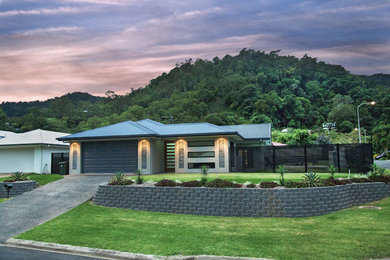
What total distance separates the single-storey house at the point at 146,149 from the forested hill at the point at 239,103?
37158mm

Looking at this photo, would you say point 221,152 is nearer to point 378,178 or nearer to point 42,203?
point 378,178

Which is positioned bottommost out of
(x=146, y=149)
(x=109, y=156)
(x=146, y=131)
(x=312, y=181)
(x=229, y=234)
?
(x=229, y=234)

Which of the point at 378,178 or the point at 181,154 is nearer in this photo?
the point at 378,178

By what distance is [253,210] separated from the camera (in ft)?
37.6

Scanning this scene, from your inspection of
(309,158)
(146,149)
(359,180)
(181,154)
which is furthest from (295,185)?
(146,149)

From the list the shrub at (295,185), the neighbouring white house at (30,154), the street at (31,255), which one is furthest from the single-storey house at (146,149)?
the street at (31,255)

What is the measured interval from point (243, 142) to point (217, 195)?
1624 centimetres

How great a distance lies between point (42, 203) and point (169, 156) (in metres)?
10.8

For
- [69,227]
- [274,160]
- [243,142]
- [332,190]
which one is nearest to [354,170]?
[274,160]

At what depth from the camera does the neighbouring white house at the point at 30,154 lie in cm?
2334

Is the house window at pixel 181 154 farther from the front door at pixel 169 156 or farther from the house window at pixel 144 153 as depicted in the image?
the house window at pixel 144 153

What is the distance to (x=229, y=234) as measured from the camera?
911cm

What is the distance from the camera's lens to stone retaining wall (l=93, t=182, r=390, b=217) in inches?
444

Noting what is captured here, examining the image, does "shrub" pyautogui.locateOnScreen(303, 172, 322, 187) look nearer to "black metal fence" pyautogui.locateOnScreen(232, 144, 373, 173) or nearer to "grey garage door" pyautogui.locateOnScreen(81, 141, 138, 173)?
"black metal fence" pyautogui.locateOnScreen(232, 144, 373, 173)
